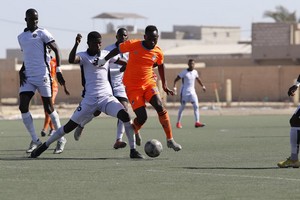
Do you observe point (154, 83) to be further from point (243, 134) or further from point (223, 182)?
point (243, 134)

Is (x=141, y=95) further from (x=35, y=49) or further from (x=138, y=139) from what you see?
(x=35, y=49)

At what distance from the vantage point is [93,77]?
53.5 feet

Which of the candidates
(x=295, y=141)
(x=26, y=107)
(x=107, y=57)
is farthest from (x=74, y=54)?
(x=295, y=141)

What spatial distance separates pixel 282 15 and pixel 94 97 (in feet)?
290

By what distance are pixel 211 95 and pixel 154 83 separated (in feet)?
144

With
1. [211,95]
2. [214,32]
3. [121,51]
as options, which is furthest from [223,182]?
[214,32]

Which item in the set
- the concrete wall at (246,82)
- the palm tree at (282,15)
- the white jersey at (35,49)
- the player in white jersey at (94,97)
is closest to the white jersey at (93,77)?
the player in white jersey at (94,97)

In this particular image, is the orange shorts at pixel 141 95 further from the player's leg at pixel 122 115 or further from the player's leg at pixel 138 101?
the player's leg at pixel 122 115

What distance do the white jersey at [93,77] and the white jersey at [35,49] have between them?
3.15ft

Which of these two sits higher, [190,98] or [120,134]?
[120,134]

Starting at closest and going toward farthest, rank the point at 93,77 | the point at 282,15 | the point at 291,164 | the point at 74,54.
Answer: the point at 291,164 < the point at 74,54 < the point at 93,77 < the point at 282,15

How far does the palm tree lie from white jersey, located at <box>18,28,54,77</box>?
86.3 m

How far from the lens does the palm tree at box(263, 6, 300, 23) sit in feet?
335

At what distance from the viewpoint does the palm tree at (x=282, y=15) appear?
10212 cm
